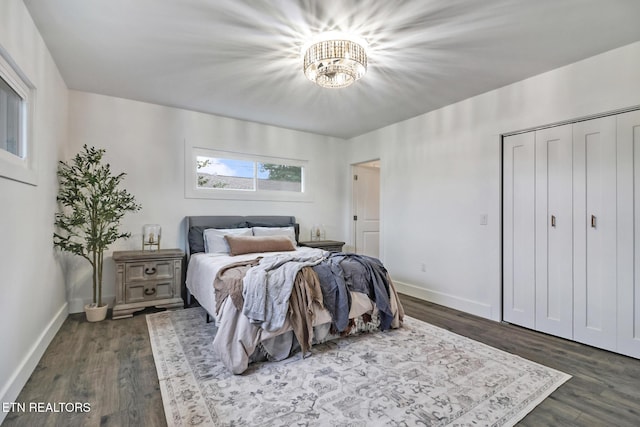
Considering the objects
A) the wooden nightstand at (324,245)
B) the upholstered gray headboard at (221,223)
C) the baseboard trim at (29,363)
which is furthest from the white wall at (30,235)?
the wooden nightstand at (324,245)

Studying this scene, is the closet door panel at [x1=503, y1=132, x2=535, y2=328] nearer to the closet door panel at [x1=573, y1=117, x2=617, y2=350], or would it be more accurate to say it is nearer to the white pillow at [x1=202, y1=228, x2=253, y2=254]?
the closet door panel at [x1=573, y1=117, x2=617, y2=350]

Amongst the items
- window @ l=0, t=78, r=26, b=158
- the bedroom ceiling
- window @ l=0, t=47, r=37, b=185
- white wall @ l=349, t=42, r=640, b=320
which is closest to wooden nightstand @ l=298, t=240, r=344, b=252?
white wall @ l=349, t=42, r=640, b=320

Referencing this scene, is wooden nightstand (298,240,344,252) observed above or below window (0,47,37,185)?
below

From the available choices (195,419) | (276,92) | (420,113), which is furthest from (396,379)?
(420,113)

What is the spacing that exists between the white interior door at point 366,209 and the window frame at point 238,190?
3.16 feet

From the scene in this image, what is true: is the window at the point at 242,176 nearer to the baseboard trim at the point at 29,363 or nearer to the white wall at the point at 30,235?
the white wall at the point at 30,235

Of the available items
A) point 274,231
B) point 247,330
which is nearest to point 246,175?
point 274,231

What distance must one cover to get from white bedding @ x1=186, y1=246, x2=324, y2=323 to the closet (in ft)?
9.29

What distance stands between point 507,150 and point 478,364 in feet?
7.37

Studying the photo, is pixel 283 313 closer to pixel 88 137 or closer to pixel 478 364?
pixel 478 364

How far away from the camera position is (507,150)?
3348mm

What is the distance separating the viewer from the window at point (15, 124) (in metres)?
1.89

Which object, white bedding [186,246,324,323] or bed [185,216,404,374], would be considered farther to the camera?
white bedding [186,246,324,323]

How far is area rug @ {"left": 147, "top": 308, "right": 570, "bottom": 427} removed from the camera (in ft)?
5.68
